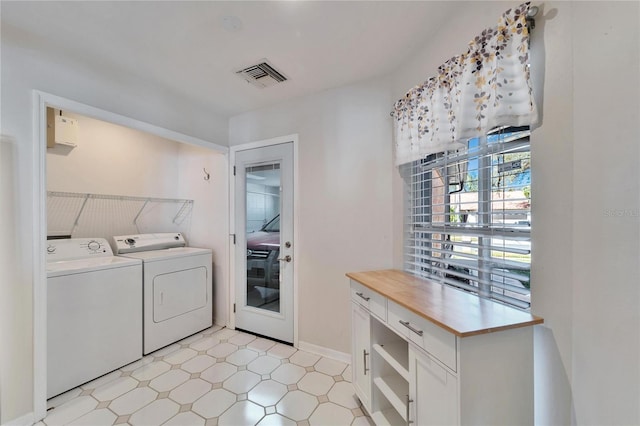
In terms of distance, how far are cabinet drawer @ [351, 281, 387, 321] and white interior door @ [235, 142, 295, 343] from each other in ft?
3.15

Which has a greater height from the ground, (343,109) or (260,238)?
(343,109)

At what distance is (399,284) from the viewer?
5.42ft

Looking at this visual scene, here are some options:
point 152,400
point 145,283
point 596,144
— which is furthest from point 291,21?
point 152,400

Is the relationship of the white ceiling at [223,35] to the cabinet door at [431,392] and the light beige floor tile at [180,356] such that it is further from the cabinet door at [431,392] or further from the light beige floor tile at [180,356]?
the light beige floor tile at [180,356]

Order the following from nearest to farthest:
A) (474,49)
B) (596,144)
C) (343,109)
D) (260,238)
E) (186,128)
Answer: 1. (596,144)
2. (474,49)
3. (343,109)
4. (186,128)
5. (260,238)

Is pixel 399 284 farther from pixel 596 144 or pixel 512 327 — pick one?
pixel 596 144

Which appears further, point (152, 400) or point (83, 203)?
point (83, 203)

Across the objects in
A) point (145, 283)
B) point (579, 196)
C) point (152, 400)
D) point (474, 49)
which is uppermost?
point (474, 49)

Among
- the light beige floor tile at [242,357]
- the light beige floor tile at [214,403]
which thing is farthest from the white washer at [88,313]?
the light beige floor tile at [214,403]

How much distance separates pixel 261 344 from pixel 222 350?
1.22 ft

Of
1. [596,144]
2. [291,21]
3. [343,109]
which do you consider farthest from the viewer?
[343,109]

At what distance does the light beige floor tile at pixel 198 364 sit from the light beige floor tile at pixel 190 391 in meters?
0.16

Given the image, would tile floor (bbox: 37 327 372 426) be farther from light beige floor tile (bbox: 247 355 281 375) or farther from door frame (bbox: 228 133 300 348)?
door frame (bbox: 228 133 300 348)

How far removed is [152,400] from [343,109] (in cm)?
269
